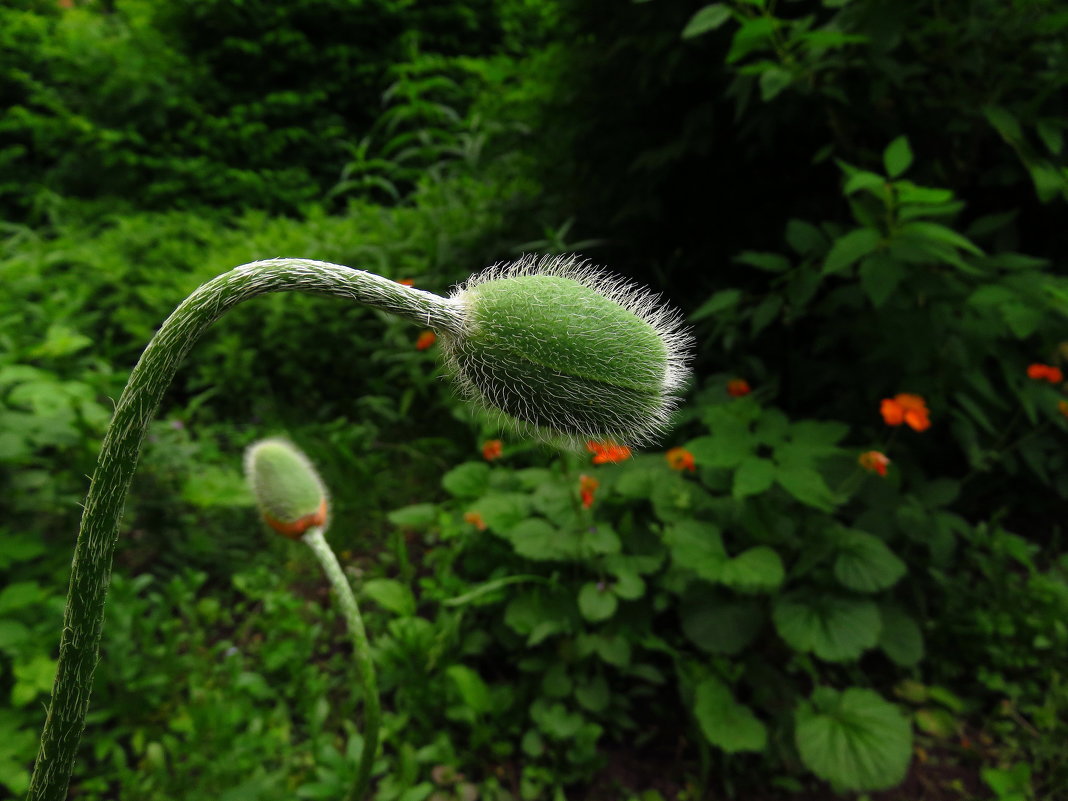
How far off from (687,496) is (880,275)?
0.80 metres

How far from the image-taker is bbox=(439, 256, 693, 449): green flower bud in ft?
2.30

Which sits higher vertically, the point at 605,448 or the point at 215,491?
the point at 605,448

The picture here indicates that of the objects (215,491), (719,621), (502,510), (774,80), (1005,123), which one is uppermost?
(1005,123)

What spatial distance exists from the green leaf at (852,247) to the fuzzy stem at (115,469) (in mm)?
1448

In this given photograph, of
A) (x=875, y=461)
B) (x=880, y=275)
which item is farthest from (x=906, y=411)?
(x=880, y=275)

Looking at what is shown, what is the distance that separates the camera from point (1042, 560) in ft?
7.66

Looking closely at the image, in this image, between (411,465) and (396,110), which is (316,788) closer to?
(411,465)

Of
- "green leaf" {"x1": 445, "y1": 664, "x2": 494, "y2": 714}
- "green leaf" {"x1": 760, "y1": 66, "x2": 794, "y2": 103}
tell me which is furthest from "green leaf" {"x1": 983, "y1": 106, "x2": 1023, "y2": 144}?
"green leaf" {"x1": 445, "y1": 664, "x2": 494, "y2": 714}

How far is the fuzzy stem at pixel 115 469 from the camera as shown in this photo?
22.2 inches

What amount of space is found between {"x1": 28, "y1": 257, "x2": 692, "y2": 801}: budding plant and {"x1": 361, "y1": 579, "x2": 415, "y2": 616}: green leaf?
1.34 m

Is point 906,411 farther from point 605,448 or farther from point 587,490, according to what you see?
point 605,448

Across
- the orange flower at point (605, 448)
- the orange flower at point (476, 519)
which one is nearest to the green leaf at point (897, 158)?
the orange flower at point (605, 448)

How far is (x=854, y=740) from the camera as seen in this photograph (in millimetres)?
1558

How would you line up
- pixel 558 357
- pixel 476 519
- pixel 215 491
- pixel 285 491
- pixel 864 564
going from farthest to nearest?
pixel 215 491
pixel 476 519
pixel 864 564
pixel 285 491
pixel 558 357
